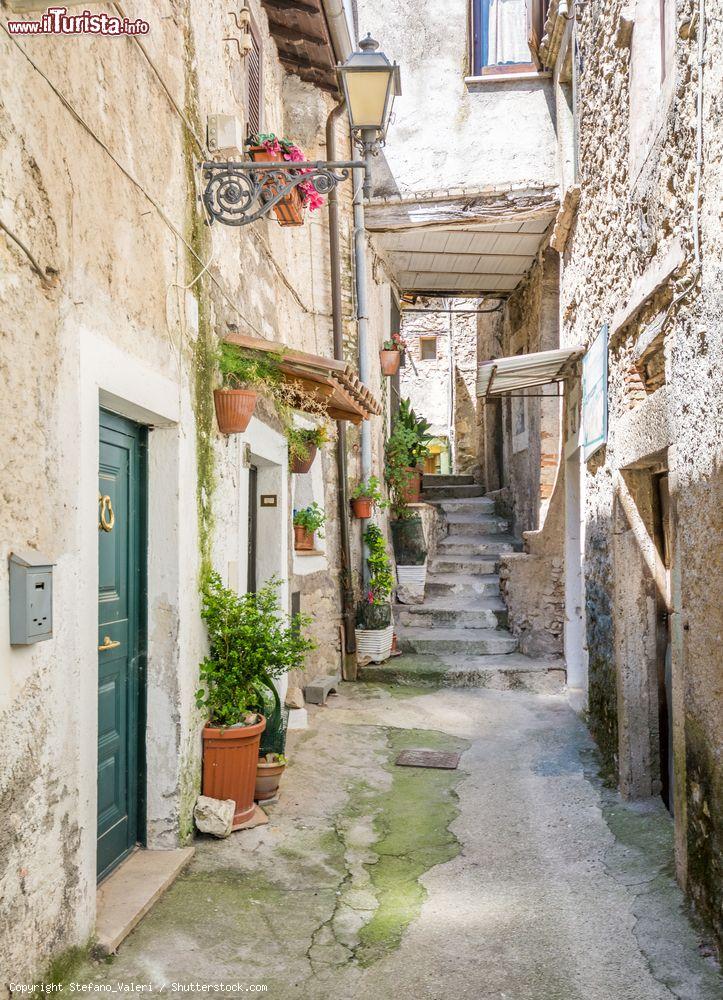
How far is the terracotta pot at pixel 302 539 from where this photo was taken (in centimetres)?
739

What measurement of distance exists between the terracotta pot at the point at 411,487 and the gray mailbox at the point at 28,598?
7920mm

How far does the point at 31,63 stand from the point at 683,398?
279 cm

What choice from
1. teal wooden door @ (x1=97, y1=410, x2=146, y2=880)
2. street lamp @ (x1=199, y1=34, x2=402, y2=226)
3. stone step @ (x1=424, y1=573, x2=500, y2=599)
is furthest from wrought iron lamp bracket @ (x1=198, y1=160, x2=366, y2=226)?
stone step @ (x1=424, y1=573, x2=500, y2=599)

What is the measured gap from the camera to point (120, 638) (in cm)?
386

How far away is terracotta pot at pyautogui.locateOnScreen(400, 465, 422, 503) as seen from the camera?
34.4ft

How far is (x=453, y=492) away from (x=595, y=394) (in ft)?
31.3

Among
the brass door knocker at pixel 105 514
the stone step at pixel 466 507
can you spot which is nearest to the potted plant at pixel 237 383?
the brass door knocker at pixel 105 514

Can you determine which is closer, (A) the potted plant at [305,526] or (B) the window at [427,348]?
(A) the potted plant at [305,526]

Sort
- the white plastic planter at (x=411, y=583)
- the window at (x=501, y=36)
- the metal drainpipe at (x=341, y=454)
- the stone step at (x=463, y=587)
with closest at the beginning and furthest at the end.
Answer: the metal drainpipe at (x=341, y=454) → the window at (x=501, y=36) → the white plastic planter at (x=411, y=583) → the stone step at (x=463, y=587)

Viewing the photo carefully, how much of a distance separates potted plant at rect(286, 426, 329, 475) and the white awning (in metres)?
1.48

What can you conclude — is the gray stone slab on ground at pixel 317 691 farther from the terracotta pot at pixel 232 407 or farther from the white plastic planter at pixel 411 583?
the terracotta pot at pixel 232 407

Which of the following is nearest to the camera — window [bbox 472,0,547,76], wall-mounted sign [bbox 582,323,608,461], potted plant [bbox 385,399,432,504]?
wall-mounted sign [bbox 582,323,608,461]

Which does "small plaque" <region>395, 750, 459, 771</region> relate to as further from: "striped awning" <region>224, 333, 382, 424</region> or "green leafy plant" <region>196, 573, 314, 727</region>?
"striped awning" <region>224, 333, 382, 424</region>

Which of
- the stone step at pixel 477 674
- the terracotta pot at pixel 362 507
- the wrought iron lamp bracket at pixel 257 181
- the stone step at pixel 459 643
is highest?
the wrought iron lamp bracket at pixel 257 181
